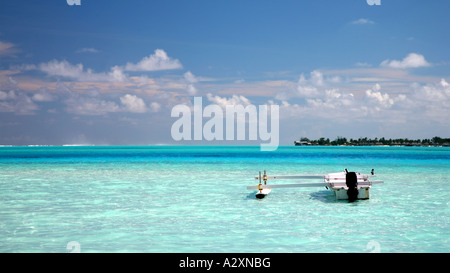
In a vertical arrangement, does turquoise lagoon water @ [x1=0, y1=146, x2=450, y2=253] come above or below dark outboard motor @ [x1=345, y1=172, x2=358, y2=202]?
below

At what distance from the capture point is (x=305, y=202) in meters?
16.0

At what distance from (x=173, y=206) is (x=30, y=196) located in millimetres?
7183

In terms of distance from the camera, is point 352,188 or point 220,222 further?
point 352,188

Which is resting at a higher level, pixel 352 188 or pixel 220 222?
pixel 352 188

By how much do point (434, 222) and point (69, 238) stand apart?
10.4 metres

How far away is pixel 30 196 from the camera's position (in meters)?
17.8

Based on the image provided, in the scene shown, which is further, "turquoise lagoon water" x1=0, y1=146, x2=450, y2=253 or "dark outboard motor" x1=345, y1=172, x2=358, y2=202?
"dark outboard motor" x1=345, y1=172, x2=358, y2=202

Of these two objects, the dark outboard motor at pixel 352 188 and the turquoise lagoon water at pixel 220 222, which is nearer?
the turquoise lagoon water at pixel 220 222

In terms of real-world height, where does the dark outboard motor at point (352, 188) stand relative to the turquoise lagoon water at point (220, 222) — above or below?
above
